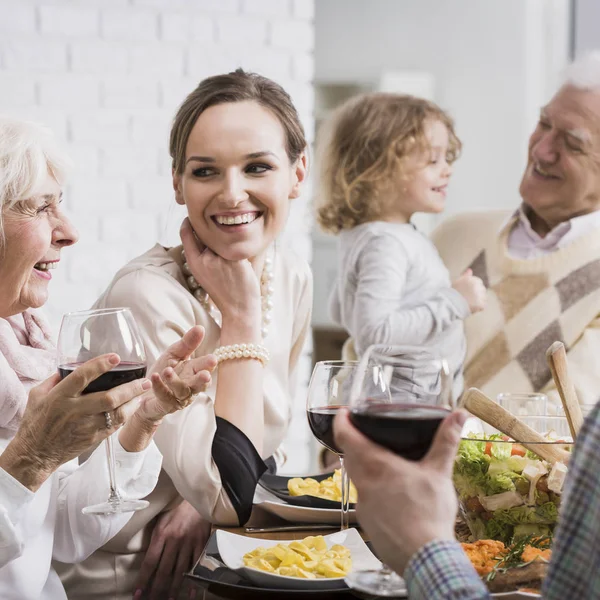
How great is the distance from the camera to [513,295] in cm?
256

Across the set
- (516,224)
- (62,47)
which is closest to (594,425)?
(516,224)

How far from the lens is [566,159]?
2525mm

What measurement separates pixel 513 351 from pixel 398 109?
91 centimetres

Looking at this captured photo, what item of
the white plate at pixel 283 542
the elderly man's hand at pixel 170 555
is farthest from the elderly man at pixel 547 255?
the white plate at pixel 283 542

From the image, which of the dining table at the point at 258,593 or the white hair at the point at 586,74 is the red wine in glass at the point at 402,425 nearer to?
the dining table at the point at 258,593

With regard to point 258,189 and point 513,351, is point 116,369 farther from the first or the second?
point 513,351

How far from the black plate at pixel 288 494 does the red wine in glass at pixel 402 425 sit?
0.59 meters

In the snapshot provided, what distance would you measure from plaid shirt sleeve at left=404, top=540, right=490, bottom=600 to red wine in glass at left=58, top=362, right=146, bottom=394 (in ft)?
1.74

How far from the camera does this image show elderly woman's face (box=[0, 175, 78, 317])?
4.98 feet

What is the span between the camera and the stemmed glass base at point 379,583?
91 centimetres

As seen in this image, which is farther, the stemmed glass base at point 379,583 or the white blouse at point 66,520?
the white blouse at point 66,520

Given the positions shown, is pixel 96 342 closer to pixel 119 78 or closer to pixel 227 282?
pixel 227 282

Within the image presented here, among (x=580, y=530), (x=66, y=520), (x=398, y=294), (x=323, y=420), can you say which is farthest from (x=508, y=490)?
(x=398, y=294)

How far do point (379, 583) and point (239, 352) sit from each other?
869 mm
